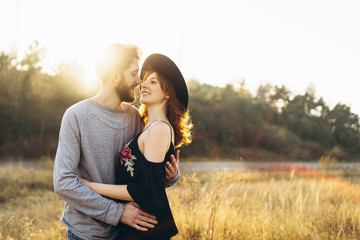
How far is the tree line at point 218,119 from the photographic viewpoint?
52.4 feet

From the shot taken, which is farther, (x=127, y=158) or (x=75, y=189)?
(x=127, y=158)

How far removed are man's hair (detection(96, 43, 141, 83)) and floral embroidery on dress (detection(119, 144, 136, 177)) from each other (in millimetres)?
575

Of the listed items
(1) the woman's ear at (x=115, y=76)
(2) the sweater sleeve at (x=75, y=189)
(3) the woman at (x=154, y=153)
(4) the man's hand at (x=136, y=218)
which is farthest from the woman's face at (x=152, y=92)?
(4) the man's hand at (x=136, y=218)

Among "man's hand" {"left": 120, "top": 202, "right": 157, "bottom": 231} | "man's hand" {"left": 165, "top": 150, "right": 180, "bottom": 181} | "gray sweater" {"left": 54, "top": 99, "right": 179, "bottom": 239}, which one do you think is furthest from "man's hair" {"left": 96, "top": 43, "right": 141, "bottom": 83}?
"man's hand" {"left": 120, "top": 202, "right": 157, "bottom": 231}

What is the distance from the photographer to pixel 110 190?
74.7 inches

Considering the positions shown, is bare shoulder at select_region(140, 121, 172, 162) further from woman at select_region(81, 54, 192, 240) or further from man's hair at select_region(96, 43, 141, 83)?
man's hair at select_region(96, 43, 141, 83)

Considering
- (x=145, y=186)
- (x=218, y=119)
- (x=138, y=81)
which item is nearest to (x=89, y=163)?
(x=145, y=186)

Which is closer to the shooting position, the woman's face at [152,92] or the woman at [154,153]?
the woman at [154,153]

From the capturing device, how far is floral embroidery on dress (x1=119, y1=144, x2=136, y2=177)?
1920mm

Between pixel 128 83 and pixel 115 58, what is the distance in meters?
0.20

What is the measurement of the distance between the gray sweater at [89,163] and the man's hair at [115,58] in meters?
0.27

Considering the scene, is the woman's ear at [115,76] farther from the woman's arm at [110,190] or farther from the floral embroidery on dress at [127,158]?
the woman's arm at [110,190]

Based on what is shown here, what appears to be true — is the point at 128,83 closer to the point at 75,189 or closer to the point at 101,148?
the point at 101,148

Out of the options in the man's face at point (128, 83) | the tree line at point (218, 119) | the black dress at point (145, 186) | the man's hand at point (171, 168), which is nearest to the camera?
the black dress at point (145, 186)
